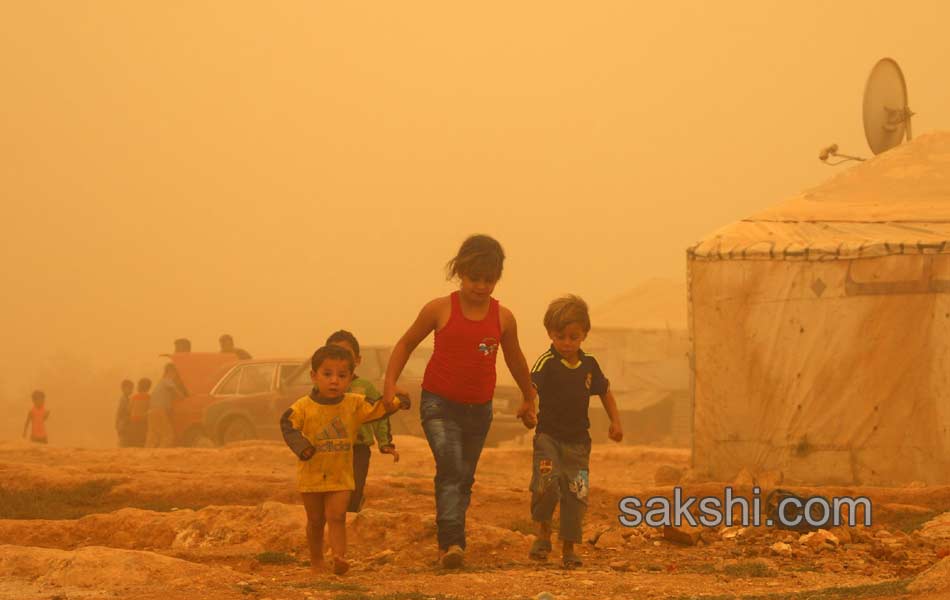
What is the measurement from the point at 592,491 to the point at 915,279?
315 cm

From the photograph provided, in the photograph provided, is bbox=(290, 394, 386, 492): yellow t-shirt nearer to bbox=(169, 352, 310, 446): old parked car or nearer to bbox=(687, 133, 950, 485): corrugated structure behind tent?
bbox=(687, 133, 950, 485): corrugated structure behind tent

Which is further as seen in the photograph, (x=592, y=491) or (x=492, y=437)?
(x=492, y=437)

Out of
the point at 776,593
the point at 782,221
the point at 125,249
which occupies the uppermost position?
the point at 125,249

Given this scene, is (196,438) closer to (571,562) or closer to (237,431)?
(237,431)

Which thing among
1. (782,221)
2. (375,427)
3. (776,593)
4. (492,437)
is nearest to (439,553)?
(375,427)

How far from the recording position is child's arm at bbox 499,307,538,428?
653 centimetres

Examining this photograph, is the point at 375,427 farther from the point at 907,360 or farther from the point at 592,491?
the point at 907,360

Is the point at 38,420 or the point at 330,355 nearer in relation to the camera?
the point at 330,355

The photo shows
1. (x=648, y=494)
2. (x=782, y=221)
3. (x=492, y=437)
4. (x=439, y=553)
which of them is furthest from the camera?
(x=492, y=437)

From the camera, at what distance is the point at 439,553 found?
636 cm

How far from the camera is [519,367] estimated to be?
265 inches

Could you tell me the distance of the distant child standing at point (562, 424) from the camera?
6.55 meters

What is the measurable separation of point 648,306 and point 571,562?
907 inches

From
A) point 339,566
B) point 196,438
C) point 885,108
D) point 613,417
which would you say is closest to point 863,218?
point 885,108
